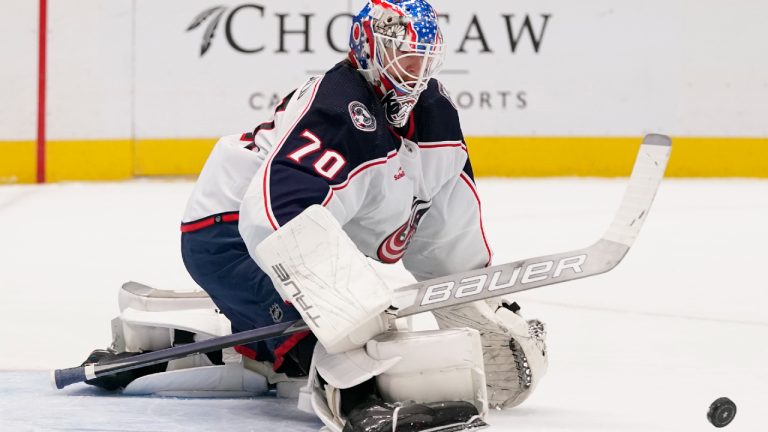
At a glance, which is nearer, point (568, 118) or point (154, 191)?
point (154, 191)

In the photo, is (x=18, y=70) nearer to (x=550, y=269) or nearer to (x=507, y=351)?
(x=507, y=351)

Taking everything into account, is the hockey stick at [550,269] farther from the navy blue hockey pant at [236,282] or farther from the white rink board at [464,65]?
the white rink board at [464,65]

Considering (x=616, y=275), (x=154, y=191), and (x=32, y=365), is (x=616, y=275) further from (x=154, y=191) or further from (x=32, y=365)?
(x=154, y=191)

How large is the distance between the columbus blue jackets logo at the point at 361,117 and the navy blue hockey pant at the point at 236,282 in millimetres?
315

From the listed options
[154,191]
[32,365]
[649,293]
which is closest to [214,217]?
[32,365]

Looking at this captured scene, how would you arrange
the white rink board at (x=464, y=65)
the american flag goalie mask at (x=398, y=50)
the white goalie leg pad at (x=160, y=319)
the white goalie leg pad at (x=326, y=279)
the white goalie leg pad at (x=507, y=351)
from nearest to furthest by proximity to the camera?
the white goalie leg pad at (x=326, y=279), the american flag goalie mask at (x=398, y=50), the white goalie leg pad at (x=507, y=351), the white goalie leg pad at (x=160, y=319), the white rink board at (x=464, y=65)

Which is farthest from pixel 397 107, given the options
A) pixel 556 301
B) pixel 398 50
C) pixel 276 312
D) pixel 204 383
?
pixel 556 301

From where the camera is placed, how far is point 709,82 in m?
6.66

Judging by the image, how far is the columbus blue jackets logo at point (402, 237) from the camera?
252 cm

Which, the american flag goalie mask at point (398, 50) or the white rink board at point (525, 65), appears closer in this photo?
the american flag goalie mask at point (398, 50)

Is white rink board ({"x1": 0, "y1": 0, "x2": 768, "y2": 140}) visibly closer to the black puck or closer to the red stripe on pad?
the red stripe on pad

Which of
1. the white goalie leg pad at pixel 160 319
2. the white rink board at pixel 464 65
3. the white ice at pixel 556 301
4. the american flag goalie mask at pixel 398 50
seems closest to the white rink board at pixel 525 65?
the white rink board at pixel 464 65

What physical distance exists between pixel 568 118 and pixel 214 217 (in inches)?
168

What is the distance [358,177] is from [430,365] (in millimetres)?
350
